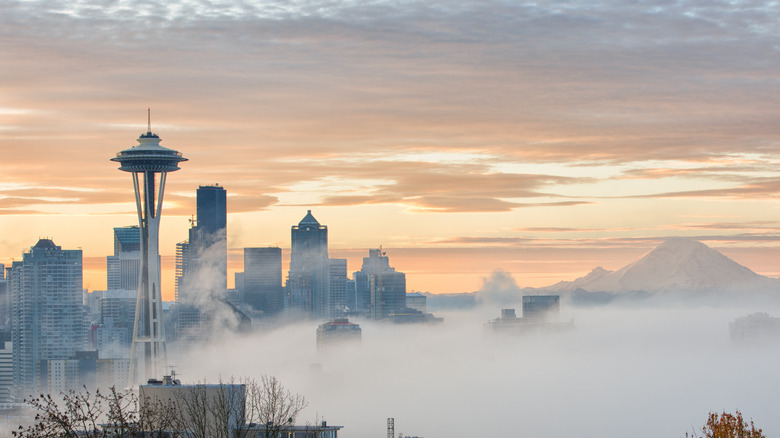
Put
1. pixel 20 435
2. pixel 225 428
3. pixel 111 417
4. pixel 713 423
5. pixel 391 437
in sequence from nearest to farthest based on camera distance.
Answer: pixel 20 435 → pixel 111 417 → pixel 713 423 → pixel 225 428 → pixel 391 437

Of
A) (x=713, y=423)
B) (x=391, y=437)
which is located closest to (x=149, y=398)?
(x=713, y=423)

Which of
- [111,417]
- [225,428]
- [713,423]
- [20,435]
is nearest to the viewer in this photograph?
[20,435]

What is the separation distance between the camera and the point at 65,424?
3716cm

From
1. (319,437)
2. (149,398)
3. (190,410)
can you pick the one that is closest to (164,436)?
(190,410)

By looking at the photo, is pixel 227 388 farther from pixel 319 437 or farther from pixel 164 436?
pixel 319 437

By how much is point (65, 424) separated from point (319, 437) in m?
49.9

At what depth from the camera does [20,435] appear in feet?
120

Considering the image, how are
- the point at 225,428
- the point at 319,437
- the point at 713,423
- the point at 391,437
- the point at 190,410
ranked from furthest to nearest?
1. the point at 391,437
2. the point at 319,437
3. the point at 190,410
4. the point at 225,428
5. the point at 713,423

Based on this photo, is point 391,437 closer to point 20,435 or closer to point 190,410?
point 190,410

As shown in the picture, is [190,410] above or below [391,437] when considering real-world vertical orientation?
above

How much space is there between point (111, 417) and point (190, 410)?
18.0 metres

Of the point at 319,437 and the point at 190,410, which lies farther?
the point at 319,437

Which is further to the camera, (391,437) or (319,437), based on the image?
(391,437)

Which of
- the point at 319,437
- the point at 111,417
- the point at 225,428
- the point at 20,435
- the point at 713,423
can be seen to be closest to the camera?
the point at 20,435
